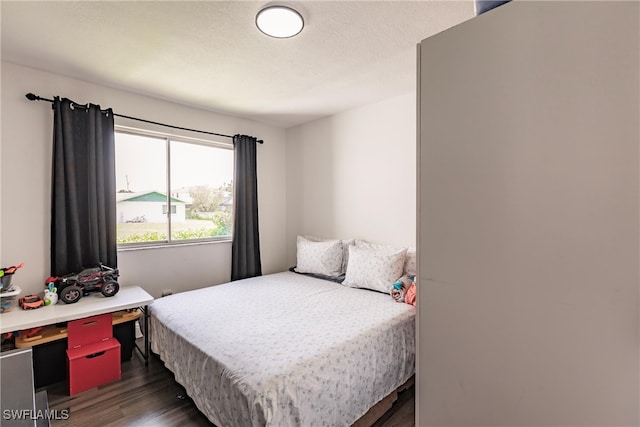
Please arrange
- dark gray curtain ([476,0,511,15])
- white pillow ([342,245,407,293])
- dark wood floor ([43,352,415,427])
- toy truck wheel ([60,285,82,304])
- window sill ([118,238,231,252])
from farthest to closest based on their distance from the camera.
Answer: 1. window sill ([118,238,231,252])
2. white pillow ([342,245,407,293])
3. toy truck wheel ([60,285,82,304])
4. dark wood floor ([43,352,415,427])
5. dark gray curtain ([476,0,511,15])

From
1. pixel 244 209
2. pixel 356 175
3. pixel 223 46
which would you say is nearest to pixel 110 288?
pixel 244 209

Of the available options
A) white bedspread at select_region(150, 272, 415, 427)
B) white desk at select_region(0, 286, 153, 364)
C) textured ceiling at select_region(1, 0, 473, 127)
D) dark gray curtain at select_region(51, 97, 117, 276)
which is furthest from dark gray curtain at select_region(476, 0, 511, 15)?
dark gray curtain at select_region(51, 97, 117, 276)

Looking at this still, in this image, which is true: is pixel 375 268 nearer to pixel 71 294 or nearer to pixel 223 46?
pixel 223 46

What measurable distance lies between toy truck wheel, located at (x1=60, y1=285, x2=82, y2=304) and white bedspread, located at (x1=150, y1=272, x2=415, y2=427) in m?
0.56

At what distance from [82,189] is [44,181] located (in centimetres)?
26

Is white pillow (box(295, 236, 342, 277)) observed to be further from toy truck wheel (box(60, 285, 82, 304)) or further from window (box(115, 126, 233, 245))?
toy truck wheel (box(60, 285, 82, 304))

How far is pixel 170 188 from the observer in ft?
10.4

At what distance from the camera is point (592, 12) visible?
0.58 metres

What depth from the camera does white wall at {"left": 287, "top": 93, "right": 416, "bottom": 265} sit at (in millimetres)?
2967

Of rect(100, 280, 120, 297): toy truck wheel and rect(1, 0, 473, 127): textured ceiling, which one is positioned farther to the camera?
rect(100, 280, 120, 297): toy truck wheel

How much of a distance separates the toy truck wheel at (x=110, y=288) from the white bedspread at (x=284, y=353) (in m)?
0.37

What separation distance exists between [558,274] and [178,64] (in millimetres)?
2604

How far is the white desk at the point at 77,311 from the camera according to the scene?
188 centimetres

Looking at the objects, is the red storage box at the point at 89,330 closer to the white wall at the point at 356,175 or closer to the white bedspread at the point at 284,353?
the white bedspread at the point at 284,353
